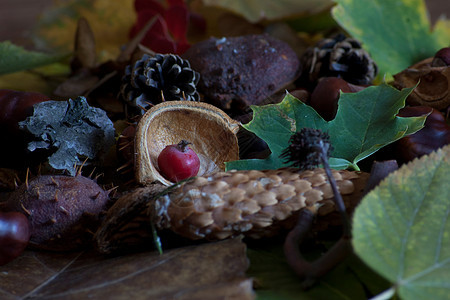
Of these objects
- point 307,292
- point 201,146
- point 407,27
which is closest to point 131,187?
point 201,146

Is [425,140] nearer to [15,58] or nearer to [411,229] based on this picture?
[411,229]

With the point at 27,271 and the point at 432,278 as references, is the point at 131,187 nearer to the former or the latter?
the point at 27,271

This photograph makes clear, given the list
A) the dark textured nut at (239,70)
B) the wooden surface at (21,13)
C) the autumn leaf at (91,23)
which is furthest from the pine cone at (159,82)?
the wooden surface at (21,13)

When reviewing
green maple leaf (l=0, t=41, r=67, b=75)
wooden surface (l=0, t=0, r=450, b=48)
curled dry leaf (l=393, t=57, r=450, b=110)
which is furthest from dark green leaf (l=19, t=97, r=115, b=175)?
wooden surface (l=0, t=0, r=450, b=48)

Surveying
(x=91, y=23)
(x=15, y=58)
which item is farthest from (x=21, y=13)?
(x=15, y=58)

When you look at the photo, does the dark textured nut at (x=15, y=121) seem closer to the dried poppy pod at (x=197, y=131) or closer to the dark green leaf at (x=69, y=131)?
the dark green leaf at (x=69, y=131)

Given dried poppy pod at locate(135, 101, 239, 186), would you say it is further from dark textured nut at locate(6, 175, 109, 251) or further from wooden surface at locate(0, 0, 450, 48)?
wooden surface at locate(0, 0, 450, 48)

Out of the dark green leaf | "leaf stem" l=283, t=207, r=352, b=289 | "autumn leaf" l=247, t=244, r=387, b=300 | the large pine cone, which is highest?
the dark green leaf
